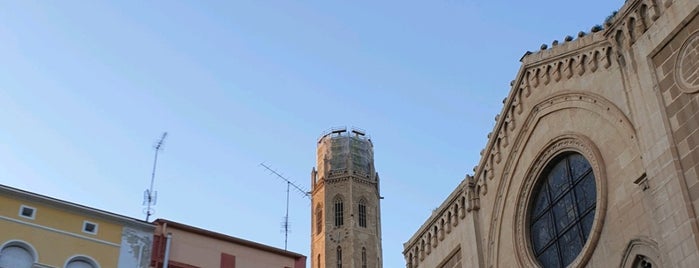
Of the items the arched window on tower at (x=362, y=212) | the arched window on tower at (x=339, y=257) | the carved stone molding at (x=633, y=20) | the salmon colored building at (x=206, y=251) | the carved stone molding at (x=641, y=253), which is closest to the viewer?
the carved stone molding at (x=641, y=253)

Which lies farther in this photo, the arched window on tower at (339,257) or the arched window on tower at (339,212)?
the arched window on tower at (339,212)

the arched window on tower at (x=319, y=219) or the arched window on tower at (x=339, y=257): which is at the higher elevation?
the arched window on tower at (x=319, y=219)

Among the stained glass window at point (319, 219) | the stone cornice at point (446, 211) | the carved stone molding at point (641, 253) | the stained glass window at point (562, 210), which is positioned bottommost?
the carved stone molding at point (641, 253)

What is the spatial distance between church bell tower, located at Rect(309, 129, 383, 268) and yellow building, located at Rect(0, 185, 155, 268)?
206ft

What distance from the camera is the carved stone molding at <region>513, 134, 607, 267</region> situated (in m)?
22.4

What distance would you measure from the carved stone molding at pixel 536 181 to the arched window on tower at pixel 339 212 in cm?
6588

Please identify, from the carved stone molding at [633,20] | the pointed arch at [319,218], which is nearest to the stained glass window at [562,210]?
the carved stone molding at [633,20]

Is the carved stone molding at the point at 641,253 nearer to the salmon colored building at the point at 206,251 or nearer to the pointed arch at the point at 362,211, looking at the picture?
the salmon colored building at the point at 206,251

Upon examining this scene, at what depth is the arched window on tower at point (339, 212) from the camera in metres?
91.9

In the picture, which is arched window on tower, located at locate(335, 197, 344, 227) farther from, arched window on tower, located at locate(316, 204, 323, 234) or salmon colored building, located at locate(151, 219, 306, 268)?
salmon colored building, located at locate(151, 219, 306, 268)

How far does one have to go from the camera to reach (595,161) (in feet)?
75.4

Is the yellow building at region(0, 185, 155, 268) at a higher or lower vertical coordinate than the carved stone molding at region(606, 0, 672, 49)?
lower

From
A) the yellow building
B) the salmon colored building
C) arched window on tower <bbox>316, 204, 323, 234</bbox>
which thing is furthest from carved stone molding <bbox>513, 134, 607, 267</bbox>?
arched window on tower <bbox>316, 204, 323, 234</bbox>

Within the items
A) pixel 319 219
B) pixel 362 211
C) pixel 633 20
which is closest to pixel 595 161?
pixel 633 20
